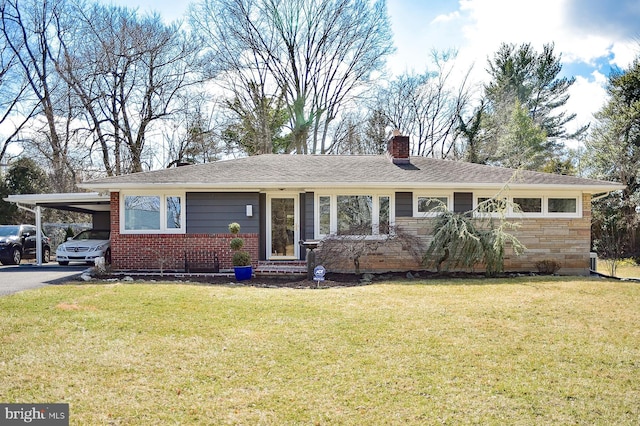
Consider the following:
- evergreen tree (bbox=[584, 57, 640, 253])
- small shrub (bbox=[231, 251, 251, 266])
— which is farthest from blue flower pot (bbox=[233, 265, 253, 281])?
evergreen tree (bbox=[584, 57, 640, 253])

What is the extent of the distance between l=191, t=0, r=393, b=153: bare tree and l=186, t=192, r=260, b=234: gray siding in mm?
13976

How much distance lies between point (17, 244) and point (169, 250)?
7.10 meters

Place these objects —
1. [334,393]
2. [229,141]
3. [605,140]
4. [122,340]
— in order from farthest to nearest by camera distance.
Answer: [229,141] → [605,140] → [122,340] → [334,393]

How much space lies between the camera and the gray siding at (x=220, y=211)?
41.0ft

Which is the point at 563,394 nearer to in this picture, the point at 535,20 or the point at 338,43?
the point at 535,20

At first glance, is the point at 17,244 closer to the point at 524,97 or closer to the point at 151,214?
the point at 151,214

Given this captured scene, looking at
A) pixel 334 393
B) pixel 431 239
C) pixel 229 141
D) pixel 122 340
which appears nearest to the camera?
pixel 334 393

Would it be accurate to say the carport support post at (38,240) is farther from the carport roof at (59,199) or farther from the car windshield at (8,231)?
the car windshield at (8,231)

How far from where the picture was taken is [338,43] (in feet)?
87.4

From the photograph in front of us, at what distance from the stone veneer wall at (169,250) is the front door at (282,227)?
1461 millimetres

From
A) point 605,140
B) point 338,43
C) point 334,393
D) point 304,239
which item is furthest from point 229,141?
point 334,393

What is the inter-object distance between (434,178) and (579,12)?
5.67 metres

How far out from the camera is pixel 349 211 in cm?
1273

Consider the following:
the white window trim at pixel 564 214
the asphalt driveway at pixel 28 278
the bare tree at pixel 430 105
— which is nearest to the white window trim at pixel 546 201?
the white window trim at pixel 564 214
